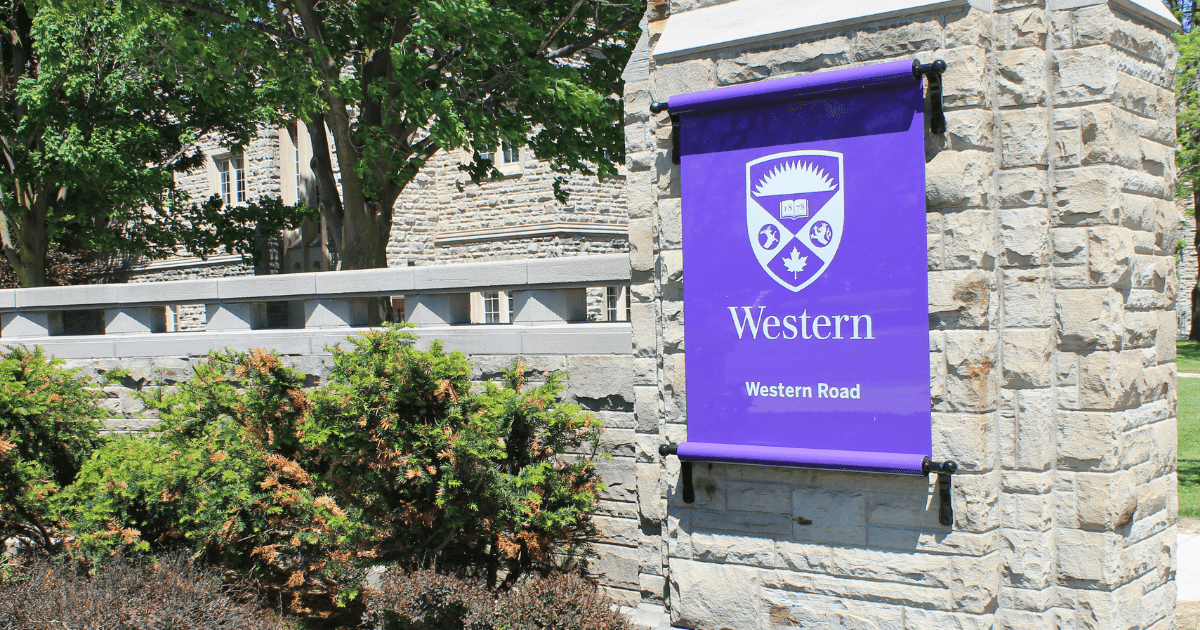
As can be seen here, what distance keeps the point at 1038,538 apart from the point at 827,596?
1.09 meters

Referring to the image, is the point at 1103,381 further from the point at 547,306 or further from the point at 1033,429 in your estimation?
the point at 547,306

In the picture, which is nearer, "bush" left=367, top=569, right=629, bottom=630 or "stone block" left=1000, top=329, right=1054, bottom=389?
"stone block" left=1000, top=329, right=1054, bottom=389

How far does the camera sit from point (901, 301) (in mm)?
4180

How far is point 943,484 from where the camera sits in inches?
164

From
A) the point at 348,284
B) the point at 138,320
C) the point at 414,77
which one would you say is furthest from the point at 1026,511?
the point at 414,77

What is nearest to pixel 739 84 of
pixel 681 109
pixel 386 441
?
pixel 681 109

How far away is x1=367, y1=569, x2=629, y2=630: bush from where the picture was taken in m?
5.10

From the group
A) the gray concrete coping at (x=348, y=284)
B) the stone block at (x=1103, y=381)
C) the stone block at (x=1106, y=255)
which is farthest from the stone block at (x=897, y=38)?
the gray concrete coping at (x=348, y=284)

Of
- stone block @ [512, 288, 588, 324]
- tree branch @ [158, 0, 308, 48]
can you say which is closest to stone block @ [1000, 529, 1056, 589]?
stone block @ [512, 288, 588, 324]

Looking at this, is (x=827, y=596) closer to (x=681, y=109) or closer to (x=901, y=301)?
(x=901, y=301)

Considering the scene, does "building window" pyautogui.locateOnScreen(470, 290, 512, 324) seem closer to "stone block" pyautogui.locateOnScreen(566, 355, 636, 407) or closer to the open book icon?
"stone block" pyautogui.locateOnScreen(566, 355, 636, 407)

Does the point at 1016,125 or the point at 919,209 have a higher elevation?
the point at 1016,125

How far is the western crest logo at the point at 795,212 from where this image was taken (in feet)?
14.1

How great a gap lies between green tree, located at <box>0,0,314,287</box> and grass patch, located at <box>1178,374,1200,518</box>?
39.7ft
